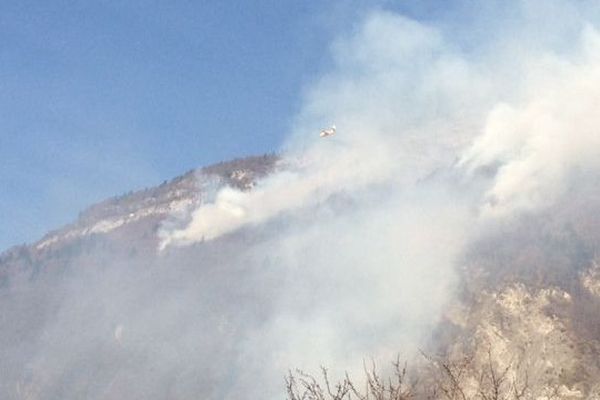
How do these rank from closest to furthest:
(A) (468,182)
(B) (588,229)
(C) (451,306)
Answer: (C) (451,306), (B) (588,229), (A) (468,182)

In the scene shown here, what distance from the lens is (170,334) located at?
104688 millimetres

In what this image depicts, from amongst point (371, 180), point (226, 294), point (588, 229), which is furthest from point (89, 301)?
point (588, 229)

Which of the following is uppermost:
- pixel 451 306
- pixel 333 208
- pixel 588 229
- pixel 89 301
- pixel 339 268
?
pixel 333 208

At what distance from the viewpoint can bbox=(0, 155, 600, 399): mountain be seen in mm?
75062

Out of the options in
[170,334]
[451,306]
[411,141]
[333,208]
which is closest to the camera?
[451,306]

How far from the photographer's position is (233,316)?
106562 millimetres

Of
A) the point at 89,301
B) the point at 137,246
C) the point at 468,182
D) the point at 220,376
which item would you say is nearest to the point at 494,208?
the point at 468,182

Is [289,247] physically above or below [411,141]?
below

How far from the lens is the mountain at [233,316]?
75062mm

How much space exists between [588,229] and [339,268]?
3533 centimetres

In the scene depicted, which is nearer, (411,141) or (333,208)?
(333,208)

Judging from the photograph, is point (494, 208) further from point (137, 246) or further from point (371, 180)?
point (137, 246)

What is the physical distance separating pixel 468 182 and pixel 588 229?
34788mm

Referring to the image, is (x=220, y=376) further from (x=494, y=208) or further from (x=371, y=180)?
(x=371, y=180)
